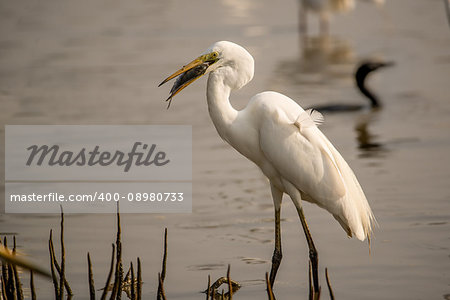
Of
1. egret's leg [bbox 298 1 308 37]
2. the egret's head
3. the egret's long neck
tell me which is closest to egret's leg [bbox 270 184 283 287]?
the egret's long neck

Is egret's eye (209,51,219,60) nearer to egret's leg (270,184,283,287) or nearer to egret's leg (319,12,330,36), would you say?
egret's leg (270,184,283,287)

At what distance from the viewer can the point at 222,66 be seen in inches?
223

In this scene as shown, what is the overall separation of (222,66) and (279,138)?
1.96ft

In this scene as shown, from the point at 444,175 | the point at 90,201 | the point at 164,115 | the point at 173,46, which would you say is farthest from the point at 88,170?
the point at 173,46

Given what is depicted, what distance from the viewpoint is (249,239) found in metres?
7.44

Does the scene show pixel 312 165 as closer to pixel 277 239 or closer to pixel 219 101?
pixel 277 239

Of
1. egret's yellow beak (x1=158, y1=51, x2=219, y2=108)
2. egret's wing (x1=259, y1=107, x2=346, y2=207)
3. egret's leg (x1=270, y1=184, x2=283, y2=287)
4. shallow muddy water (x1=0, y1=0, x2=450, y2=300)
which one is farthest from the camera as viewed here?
shallow muddy water (x1=0, y1=0, x2=450, y2=300)

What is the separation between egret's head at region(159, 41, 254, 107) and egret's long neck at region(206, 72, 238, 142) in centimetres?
4

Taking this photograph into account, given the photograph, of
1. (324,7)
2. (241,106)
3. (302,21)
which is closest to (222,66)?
(241,106)

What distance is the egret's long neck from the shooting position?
18.5 feet

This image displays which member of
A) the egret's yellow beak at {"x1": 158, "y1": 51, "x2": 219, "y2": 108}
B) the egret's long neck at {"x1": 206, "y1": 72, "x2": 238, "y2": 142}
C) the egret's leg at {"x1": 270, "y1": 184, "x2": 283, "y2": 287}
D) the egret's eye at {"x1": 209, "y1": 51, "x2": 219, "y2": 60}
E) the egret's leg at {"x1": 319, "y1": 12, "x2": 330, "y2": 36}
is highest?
the egret's leg at {"x1": 319, "y1": 12, "x2": 330, "y2": 36}

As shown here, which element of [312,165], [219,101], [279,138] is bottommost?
[312,165]

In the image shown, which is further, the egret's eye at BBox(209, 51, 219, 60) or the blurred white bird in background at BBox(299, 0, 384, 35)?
the blurred white bird in background at BBox(299, 0, 384, 35)

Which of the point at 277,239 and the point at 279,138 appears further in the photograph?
the point at 277,239
